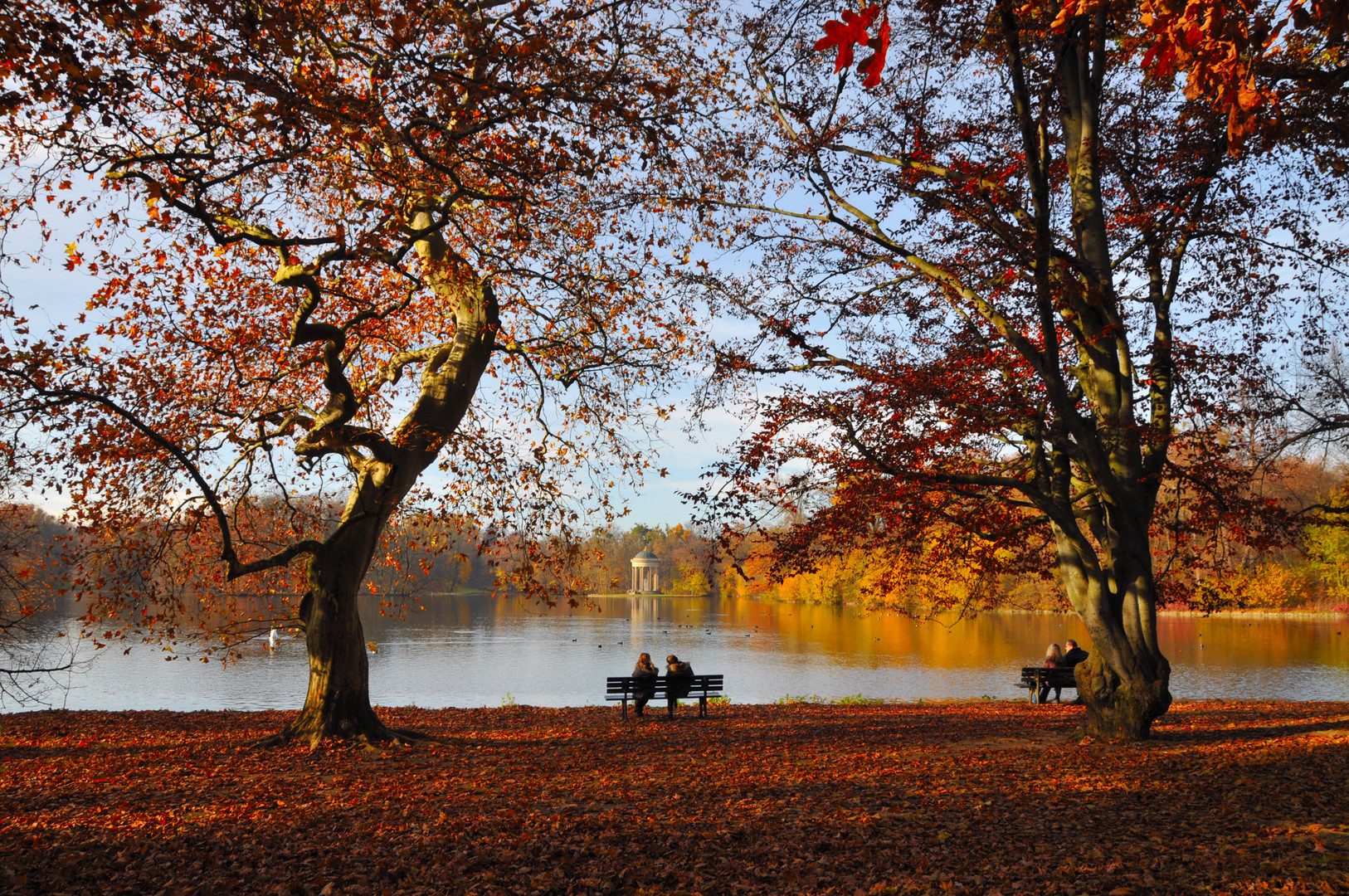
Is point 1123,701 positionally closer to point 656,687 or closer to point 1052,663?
point 1052,663

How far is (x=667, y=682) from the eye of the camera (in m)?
12.1

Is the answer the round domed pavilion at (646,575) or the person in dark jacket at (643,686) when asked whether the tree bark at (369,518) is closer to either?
the person in dark jacket at (643,686)

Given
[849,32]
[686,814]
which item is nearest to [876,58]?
[849,32]

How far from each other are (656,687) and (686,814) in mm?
6295

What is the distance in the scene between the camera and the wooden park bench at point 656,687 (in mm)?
12000

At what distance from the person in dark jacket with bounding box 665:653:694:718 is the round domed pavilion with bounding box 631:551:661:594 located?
7731 centimetres

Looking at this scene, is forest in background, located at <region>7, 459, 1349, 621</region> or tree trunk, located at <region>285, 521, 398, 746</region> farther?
forest in background, located at <region>7, 459, 1349, 621</region>

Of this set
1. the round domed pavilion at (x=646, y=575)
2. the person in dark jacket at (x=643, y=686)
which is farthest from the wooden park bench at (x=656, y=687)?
the round domed pavilion at (x=646, y=575)

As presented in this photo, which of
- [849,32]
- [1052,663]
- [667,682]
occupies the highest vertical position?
[849,32]

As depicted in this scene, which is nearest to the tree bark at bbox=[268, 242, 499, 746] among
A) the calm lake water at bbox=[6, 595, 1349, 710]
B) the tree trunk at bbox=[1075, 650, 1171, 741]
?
the tree trunk at bbox=[1075, 650, 1171, 741]

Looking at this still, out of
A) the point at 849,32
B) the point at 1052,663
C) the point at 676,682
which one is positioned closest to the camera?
the point at 849,32

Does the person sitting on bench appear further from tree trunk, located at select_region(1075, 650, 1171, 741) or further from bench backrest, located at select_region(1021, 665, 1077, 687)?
tree trunk, located at select_region(1075, 650, 1171, 741)

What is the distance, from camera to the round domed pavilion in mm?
89812

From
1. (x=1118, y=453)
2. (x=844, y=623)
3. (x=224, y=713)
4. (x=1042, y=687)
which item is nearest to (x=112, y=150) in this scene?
(x=224, y=713)
